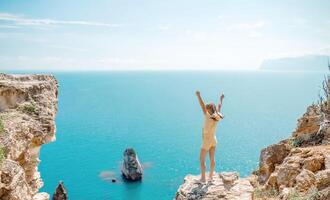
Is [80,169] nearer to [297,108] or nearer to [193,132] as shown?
[193,132]

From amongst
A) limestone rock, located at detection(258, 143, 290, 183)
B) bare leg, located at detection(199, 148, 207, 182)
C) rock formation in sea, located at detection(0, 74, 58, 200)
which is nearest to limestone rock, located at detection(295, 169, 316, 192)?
bare leg, located at detection(199, 148, 207, 182)

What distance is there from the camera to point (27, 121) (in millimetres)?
15555

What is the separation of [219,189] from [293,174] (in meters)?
3.05

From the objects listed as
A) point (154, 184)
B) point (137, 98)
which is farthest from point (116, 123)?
point (137, 98)

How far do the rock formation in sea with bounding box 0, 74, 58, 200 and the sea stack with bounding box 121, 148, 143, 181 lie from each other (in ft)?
154

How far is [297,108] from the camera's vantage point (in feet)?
478

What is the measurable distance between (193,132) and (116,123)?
30718mm

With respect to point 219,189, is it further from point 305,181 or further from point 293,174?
point 305,181

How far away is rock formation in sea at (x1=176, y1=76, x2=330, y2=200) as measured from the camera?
10617 millimetres

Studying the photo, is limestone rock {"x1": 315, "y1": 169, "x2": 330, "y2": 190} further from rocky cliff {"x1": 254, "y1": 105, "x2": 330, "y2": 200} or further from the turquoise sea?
the turquoise sea

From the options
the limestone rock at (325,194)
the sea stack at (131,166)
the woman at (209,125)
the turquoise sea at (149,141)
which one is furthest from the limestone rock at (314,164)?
the sea stack at (131,166)

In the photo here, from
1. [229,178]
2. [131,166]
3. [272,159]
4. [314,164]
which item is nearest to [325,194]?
[314,164]

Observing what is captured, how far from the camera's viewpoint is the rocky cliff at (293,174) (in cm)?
1063

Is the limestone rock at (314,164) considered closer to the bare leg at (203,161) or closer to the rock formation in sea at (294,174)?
the rock formation in sea at (294,174)
